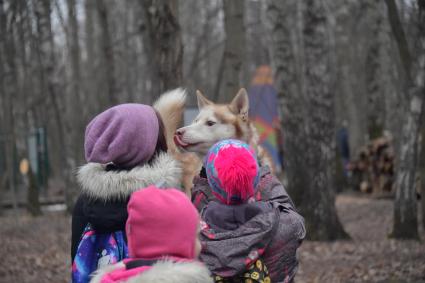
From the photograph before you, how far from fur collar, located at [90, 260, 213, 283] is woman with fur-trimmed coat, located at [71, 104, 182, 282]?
1.85 ft

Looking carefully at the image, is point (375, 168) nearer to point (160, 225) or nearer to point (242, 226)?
point (242, 226)

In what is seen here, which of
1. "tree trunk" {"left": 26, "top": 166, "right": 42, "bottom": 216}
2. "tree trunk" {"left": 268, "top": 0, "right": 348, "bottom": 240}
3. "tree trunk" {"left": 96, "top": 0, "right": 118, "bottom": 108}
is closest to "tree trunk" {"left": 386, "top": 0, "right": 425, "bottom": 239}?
"tree trunk" {"left": 268, "top": 0, "right": 348, "bottom": 240}

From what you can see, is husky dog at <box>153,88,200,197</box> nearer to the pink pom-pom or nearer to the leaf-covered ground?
the pink pom-pom

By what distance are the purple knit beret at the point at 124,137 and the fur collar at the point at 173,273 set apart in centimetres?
75

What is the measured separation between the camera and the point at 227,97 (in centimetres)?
1243

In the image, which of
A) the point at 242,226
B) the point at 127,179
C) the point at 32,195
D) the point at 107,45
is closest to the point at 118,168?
the point at 127,179

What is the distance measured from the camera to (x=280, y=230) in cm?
374

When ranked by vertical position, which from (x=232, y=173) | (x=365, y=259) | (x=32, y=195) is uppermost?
(x=232, y=173)

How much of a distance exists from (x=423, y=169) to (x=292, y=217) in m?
7.22

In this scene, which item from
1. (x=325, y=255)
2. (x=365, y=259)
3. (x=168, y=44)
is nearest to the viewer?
(x=168, y=44)

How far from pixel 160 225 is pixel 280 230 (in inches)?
37.7

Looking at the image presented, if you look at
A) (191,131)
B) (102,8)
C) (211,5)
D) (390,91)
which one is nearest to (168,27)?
(191,131)

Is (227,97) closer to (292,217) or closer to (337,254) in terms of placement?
(337,254)

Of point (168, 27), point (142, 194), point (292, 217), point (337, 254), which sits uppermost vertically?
point (168, 27)
